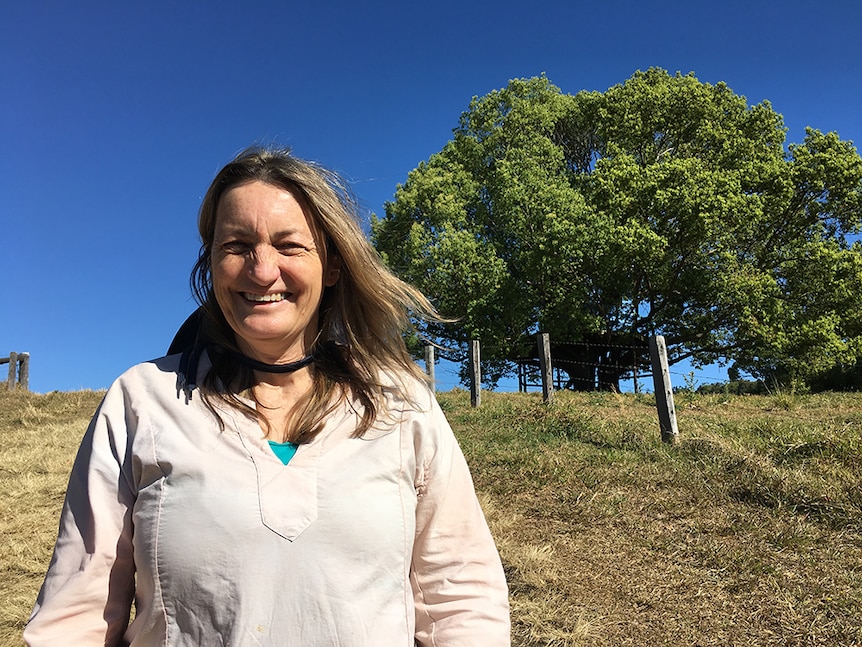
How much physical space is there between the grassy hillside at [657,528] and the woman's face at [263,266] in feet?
10.3

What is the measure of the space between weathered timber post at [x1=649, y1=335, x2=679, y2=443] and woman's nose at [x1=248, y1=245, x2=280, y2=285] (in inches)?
277

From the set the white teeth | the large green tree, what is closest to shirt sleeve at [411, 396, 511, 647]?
the white teeth

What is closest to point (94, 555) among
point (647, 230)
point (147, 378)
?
point (147, 378)

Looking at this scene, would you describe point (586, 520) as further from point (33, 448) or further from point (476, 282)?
point (476, 282)

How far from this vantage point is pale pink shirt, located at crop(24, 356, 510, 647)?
1.41 meters

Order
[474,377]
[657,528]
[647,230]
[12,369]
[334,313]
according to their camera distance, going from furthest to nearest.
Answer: [12,369] → [647,230] → [474,377] → [657,528] → [334,313]

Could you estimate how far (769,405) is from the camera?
11.8 meters

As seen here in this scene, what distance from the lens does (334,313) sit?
1941 mm

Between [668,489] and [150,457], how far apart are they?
230 inches

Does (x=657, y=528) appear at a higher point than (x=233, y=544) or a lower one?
lower

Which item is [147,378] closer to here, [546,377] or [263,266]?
[263,266]

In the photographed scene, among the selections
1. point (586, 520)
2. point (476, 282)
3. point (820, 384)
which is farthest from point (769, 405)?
point (820, 384)

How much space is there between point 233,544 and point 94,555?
1.01 feet

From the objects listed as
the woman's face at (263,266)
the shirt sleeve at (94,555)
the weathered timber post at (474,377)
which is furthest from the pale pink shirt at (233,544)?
the weathered timber post at (474,377)
